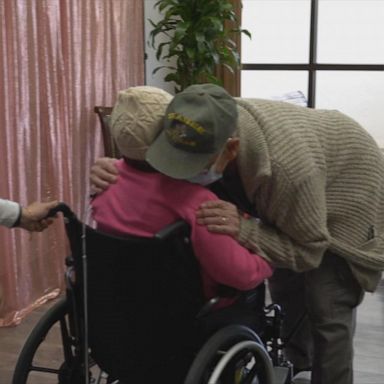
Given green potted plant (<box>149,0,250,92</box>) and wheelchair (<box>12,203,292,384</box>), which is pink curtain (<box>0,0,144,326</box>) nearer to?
green potted plant (<box>149,0,250,92</box>)

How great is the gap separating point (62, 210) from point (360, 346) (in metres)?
1.55

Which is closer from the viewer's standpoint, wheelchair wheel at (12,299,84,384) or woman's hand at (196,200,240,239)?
woman's hand at (196,200,240,239)

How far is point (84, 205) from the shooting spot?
10.4 feet

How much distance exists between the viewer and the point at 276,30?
4.40 m

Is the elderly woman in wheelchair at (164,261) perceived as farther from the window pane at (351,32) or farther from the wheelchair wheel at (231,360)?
the window pane at (351,32)

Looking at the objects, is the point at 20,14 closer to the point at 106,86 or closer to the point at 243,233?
the point at 106,86

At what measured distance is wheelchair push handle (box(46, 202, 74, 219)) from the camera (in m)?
1.24

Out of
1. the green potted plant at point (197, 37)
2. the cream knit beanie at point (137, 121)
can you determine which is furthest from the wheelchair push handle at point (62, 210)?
the green potted plant at point (197, 37)

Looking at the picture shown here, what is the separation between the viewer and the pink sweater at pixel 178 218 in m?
1.14

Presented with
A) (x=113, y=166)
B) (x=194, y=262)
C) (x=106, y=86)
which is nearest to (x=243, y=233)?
(x=194, y=262)

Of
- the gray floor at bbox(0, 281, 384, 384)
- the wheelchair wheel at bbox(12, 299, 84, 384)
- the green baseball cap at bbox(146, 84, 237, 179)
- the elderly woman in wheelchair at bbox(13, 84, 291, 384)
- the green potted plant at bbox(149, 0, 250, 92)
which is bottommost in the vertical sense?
the gray floor at bbox(0, 281, 384, 384)

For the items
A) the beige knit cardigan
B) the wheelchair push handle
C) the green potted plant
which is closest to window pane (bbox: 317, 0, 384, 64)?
the green potted plant

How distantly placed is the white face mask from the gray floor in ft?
3.80

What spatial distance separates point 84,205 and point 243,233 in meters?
2.07
